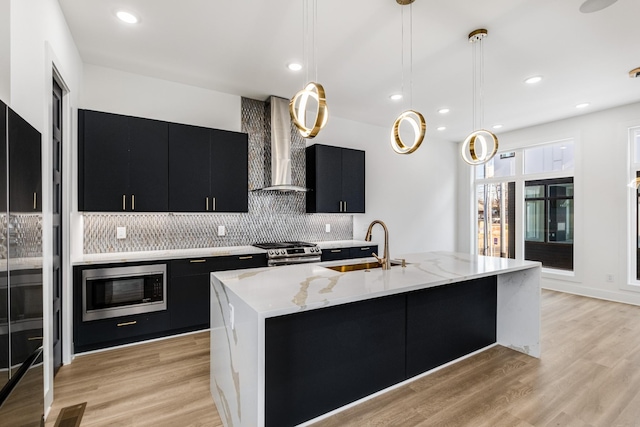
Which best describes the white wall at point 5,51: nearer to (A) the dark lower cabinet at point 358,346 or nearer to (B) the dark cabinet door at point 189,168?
(A) the dark lower cabinet at point 358,346

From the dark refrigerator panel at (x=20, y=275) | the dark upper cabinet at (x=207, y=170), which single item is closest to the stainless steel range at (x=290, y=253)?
the dark upper cabinet at (x=207, y=170)

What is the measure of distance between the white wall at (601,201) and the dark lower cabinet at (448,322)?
322cm

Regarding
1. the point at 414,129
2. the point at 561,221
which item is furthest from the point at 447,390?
the point at 561,221

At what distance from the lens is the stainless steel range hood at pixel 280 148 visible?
4.38 meters

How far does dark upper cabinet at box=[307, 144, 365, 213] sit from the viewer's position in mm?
4754

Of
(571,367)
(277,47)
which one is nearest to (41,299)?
(277,47)

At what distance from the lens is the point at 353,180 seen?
513 centimetres

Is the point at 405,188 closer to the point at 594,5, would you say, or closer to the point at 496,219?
the point at 496,219

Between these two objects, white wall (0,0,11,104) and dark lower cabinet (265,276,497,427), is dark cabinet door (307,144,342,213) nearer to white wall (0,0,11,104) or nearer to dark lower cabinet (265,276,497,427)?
dark lower cabinet (265,276,497,427)

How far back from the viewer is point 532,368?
9.03 ft

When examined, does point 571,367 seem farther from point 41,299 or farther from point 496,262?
point 41,299

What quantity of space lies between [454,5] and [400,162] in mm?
3832

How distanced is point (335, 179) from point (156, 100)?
8.50 ft

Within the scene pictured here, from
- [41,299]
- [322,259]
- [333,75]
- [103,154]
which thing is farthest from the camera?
[322,259]
